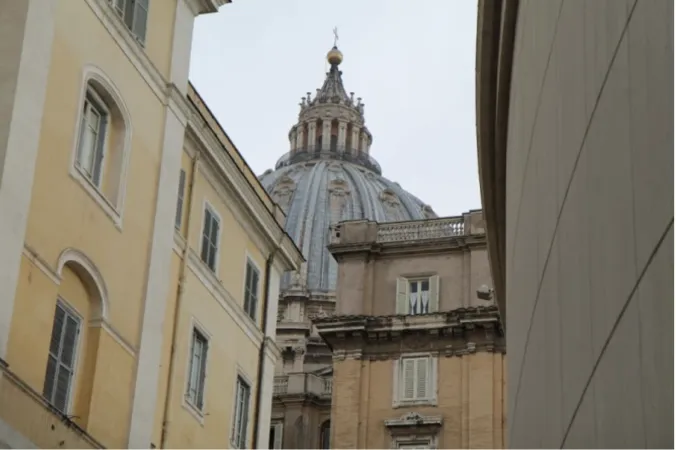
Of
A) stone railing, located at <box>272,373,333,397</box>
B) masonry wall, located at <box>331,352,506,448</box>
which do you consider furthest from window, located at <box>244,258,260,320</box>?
stone railing, located at <box>272,373,333,397</box>

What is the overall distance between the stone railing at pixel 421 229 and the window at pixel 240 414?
2213cm

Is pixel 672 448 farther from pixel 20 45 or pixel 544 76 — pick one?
pixel 20 45

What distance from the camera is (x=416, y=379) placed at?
52531 millimetres

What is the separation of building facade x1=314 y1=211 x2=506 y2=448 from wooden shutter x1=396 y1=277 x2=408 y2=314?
4 cm

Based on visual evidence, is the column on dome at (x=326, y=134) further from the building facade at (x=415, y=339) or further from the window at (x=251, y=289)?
the window at (x=251, y=289)

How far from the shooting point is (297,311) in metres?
117

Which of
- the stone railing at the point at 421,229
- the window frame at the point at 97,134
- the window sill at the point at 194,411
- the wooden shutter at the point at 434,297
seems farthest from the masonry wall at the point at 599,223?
the stone railing at the point at 421,229

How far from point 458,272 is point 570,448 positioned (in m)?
40.9

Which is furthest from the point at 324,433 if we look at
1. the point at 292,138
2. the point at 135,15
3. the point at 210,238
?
the point at 292,138

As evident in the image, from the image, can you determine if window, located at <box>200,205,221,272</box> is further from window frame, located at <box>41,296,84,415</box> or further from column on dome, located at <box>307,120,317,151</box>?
column on dome, located at <box>307,120,317,151</box>

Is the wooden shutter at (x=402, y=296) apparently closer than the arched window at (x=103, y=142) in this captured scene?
No

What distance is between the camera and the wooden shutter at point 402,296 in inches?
2128

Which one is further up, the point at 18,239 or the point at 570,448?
the point at 18,239

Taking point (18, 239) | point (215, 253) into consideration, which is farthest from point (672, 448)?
point (215, 253)
